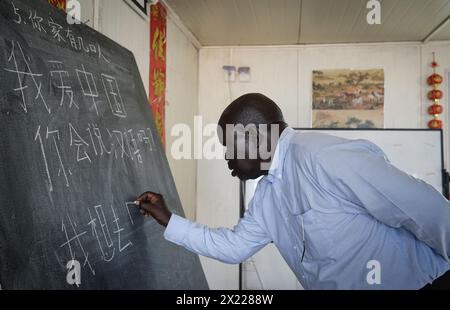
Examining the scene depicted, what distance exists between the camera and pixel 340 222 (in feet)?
3.89

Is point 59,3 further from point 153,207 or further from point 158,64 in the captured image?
point 158,64

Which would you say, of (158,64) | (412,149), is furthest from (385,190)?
(412,149)

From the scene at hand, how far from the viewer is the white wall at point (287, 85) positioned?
3.48m

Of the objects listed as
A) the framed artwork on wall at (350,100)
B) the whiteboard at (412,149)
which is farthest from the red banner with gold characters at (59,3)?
the framed artwork on wall at (350,100)

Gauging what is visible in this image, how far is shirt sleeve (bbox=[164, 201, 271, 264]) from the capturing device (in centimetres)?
135

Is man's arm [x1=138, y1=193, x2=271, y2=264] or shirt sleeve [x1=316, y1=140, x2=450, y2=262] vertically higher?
shirt sleeve [x1=316, y1=140, x2=450, y2=262]

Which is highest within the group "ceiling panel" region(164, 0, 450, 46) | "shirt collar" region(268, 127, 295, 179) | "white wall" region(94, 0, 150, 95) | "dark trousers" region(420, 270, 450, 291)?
"ceiling panel" region(164, 0, 450, 46)

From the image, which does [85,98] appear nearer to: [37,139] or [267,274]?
[37,139]

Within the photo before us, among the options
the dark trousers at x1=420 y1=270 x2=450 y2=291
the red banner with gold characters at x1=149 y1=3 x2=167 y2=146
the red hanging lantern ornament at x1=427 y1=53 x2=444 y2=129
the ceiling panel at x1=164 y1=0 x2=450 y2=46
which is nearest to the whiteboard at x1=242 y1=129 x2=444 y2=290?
the red hanging lantern ornament at x1=427 y1=53 x2=444 y2=129

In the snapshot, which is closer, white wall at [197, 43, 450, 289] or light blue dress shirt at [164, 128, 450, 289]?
light blue dress shirt at [164, 128, 450, 289]

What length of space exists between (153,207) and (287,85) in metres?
2.57

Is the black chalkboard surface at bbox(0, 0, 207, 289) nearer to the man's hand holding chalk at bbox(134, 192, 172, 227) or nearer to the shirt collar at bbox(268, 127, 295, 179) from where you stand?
the man's hand holding chalk at bbox(134, 192, 172, 227)

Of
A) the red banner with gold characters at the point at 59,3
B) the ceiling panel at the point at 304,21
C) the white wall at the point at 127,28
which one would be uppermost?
the ceiling panel at the point at 304,21

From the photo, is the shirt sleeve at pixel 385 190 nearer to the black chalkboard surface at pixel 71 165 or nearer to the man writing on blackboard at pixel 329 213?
the man writing on blackboard at pixel 329 213
